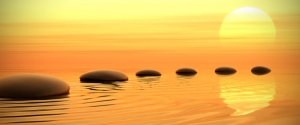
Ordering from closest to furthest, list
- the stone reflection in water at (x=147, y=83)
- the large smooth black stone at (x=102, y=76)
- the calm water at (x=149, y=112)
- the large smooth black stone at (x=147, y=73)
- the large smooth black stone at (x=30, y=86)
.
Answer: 1. the calm water at (x=149, y=112)
2. the large smooth black stone at (x=30, y=86)
3. the stone reflection in water at (x=147, y=83)
4. the large smooth black stone at (x=102, y=76)
5. the large smooth black stone at (x=147, y=73)

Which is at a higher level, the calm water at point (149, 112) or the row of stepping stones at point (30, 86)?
the row of stepping stones at point (30, 86)

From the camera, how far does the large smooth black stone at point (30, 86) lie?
1009 cm

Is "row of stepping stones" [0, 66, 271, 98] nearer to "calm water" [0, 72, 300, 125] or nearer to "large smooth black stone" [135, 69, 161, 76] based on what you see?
"calm water" [0, 72, 300, 125]

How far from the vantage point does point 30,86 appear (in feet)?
33.9

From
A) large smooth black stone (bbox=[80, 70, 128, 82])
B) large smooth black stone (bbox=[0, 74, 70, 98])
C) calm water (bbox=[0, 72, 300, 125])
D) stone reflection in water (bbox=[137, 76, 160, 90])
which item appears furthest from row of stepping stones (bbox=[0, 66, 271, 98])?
large smooth black stone (bbox=[80, 70, 128, 82])

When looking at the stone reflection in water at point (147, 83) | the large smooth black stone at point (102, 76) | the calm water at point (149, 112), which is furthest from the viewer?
the large smooth black stone at point (102, 76)

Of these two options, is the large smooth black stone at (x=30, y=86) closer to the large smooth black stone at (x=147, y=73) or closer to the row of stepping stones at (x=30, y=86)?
the row of stepping stones at (x=30, y=86)

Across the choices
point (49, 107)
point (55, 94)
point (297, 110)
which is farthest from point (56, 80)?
point (297, 110)

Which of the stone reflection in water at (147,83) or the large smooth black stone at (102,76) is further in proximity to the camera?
the large smooth black stone at (102,76)

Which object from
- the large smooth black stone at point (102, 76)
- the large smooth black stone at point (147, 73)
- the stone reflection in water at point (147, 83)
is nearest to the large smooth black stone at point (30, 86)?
the stone reflection in water at point (147, 83)

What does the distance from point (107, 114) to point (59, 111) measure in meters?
1.12

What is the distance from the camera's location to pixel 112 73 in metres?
18.4

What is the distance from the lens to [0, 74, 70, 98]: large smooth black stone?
1009 cm

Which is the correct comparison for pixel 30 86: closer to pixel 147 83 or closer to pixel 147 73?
pixel 147 83
